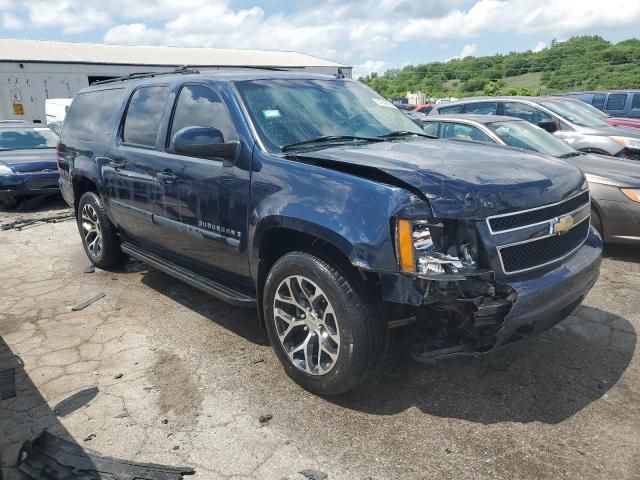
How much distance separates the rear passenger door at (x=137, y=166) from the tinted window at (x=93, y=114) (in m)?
0.33

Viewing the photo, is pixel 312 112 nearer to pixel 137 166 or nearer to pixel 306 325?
pixel 306 325

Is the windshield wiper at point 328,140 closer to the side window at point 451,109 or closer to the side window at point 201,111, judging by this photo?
the side window at point 201,111

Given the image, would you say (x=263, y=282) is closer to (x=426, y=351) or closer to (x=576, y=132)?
(x=426, y=351)

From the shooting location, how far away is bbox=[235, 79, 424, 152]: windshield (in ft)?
11.6

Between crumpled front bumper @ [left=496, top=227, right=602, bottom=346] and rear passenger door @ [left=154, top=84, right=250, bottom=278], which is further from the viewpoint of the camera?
rear passenger door @ [left=154, top=84, right=250, bottom=278]

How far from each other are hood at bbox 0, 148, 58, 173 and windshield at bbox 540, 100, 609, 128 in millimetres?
8741

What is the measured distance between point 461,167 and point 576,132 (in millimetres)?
6423

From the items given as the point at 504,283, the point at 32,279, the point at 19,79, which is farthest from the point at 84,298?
the point at 19,79

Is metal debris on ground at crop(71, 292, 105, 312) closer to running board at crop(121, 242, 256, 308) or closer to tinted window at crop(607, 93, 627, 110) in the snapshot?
running board at crop(121, 242, 256, 308)

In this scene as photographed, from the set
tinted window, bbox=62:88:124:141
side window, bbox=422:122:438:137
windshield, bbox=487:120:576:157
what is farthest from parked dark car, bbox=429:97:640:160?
tinted window, bbox=62:88:124:141

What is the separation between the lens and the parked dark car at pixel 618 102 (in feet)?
52.4

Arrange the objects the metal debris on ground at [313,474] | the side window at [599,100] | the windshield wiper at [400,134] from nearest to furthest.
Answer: the metal debris on ground at [313,474] → the windshield wiper at [400,134] → the side window at [599,100]

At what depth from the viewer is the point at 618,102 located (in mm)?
16375

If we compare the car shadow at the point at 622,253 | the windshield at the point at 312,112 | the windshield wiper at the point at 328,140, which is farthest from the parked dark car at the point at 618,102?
the windshield wiper at the point at 328,140
